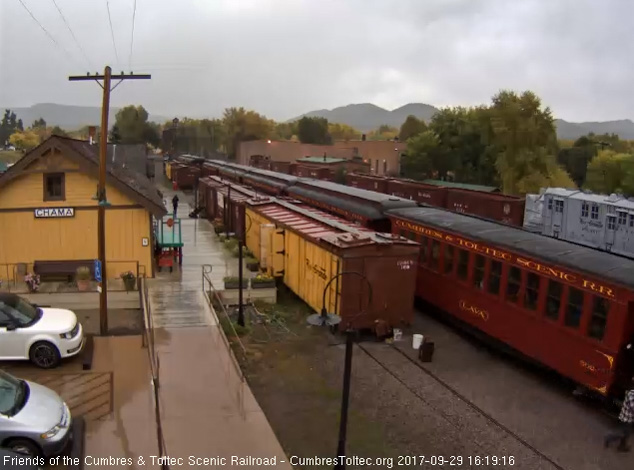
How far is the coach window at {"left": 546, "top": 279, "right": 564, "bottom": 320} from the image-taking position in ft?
41.5

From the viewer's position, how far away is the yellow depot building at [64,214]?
66.4 ft

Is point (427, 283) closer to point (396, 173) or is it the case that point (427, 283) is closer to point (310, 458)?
point (310, 458)

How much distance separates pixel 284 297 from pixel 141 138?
359 ft

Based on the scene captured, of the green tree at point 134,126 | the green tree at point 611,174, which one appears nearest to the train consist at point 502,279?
the green tree at point 611,174

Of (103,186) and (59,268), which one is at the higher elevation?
(103,186)

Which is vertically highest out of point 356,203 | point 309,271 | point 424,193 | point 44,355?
point 356,203

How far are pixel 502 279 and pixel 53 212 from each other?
16.5 m

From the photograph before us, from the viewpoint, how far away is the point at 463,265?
53.0 ft

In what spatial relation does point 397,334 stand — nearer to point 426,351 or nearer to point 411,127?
point 426,351

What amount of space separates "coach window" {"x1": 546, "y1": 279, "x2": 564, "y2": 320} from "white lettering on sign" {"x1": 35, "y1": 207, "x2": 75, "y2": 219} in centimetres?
1719

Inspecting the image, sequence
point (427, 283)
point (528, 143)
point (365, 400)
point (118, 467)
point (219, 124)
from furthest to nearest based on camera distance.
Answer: point (219, 124)
point (528, 143)
point (427, 283)
point (365, 400)
point (118, 467)

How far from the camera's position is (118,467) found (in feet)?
30.2

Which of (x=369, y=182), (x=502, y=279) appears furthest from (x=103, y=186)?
(x=369, y=182)

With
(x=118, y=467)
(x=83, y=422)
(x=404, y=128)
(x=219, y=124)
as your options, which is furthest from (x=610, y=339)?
(x=219, y=124)
